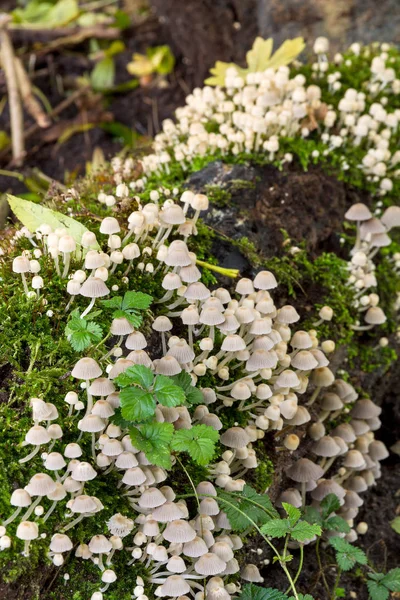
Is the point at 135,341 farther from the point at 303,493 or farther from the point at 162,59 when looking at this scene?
the point at 162,59

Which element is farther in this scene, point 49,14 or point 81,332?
point 49,14

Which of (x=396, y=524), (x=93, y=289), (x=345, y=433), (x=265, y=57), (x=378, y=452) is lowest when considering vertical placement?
(x=396, y=524)

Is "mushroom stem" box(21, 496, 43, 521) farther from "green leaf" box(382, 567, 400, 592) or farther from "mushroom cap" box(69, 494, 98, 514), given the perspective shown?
"green leaf" box(382, 567, 400, 592)

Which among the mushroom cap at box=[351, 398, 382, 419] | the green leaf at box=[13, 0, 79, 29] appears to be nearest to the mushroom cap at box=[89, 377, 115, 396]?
the mushroom cap at box=[351, 398, 382, 419]

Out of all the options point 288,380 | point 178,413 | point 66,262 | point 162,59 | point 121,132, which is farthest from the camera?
point 162,59

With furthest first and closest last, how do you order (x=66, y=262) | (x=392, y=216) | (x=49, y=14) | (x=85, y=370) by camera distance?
1. (x=49, y=14)
2. (x=392, y=216)
3. (x=66, y=262)
4. (x=85, y=370)

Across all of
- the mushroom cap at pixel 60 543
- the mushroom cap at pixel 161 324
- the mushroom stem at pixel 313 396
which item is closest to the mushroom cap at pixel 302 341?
the mushroom stem at pixel 313 396

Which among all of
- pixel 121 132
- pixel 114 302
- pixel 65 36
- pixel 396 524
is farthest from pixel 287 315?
pixel 65 36

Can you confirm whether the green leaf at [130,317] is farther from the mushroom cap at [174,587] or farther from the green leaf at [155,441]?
the mushroom cap at [174,587]
